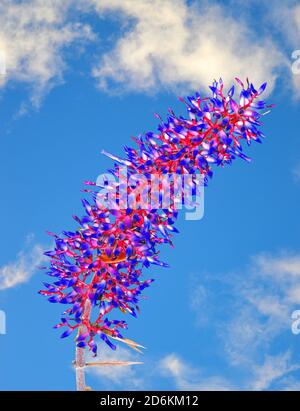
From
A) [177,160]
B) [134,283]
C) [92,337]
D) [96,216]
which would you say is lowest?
[92,337]

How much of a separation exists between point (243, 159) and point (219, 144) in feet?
1.29

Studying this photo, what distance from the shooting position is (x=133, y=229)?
807cm

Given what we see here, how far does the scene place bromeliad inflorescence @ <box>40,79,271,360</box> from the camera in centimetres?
802

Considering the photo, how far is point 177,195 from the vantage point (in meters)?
8.15

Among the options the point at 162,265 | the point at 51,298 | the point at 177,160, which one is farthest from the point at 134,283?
the point at 177,160

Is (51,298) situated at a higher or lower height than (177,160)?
lower

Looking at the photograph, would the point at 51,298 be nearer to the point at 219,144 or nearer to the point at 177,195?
the point at 177,195

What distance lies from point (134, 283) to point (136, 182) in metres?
1.23

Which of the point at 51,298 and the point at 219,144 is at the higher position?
the point at 219,144

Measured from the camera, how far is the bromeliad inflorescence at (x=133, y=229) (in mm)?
8023

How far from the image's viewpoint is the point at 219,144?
8.19m
